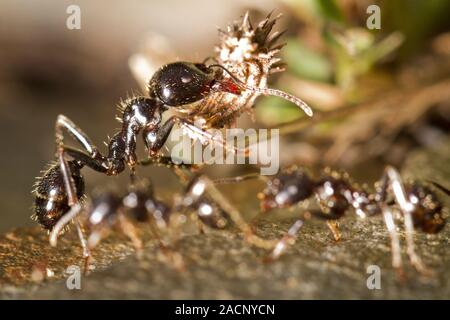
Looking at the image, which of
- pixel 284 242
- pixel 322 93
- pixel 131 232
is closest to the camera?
pixel 284 242

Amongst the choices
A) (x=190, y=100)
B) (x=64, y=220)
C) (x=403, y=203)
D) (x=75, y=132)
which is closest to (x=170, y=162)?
(x=190, y=100)

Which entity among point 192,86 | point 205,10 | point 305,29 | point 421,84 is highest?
point 205,10

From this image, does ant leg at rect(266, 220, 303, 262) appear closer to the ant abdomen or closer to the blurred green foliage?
the ant abdomen

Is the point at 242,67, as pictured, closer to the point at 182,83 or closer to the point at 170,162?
the point at 182,83

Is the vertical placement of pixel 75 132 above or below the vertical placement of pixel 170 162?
above

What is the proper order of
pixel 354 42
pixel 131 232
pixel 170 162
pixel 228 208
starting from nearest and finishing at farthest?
pixel 131 232 < pixel 228 208 < pixel 170 162 < pixel 354 42
